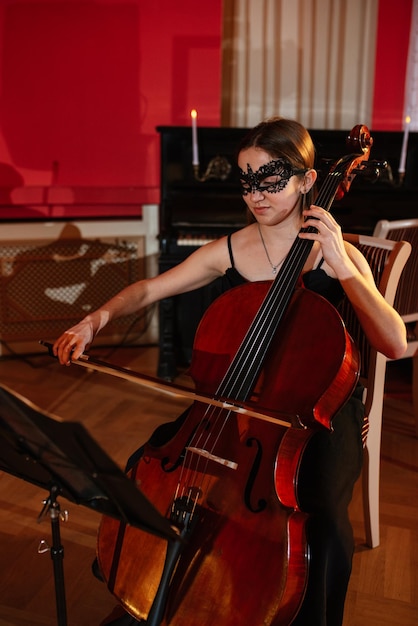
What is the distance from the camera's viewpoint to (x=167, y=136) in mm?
3451

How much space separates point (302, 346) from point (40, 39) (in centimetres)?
262

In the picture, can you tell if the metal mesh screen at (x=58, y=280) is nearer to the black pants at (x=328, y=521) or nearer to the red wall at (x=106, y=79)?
the red wall at (x=106, y=79)

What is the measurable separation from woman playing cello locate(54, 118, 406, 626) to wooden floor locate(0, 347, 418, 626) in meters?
0.41

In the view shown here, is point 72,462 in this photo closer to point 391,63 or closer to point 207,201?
point 207,201

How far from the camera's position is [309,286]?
1.74 m

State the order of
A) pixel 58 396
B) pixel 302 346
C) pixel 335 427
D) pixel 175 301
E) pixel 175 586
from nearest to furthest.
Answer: pixel 175 586, pixel 302 346, pixel 335 427, pixel 58 396, pixel 175 301

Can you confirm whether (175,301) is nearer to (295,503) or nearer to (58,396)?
(58,396)

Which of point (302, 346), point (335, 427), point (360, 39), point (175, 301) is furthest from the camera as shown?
point (360, 39)

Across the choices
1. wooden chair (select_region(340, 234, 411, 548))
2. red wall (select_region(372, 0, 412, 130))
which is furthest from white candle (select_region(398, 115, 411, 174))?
wooden chair (select_region(340, 234, 411, 548))

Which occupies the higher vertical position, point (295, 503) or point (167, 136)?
point (167, 136)

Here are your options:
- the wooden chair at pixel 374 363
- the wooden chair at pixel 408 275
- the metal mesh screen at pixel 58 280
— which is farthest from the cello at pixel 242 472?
the metal mesh screen at pixel 58 280

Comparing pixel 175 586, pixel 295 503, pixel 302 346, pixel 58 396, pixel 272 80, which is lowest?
pixel 58 396

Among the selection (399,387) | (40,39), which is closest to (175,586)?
(399,387)

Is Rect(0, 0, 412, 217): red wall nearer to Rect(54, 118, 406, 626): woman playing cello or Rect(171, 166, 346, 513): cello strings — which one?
Rect(54, 118, 406, 626): woman playing cello
